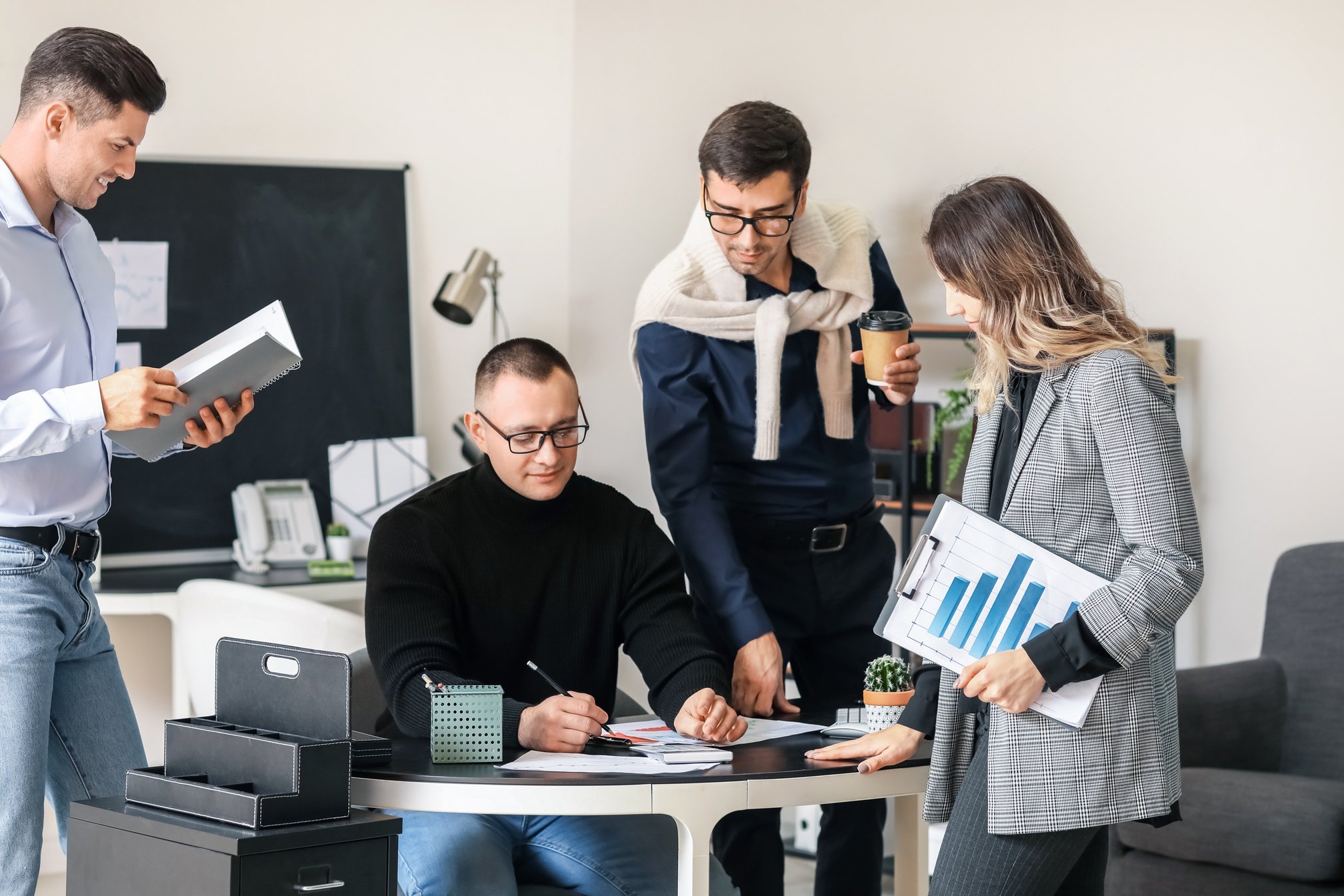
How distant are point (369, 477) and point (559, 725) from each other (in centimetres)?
262

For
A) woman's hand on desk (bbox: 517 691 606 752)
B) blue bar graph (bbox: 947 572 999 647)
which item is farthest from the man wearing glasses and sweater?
blue bar graph (bbox: 947 572 999 647)

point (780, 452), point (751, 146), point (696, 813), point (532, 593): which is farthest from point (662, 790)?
point (751, 146)

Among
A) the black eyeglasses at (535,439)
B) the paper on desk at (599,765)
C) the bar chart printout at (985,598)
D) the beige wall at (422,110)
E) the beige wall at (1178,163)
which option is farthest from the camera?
the beige wall at (422,110)

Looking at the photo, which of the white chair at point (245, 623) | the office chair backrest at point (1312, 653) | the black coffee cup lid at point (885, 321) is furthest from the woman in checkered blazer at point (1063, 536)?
the white chair at point (245, 623)

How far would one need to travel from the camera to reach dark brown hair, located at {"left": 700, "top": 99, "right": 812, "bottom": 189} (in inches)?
88.4

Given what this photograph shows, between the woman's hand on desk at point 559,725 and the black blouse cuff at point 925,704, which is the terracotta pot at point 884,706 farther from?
the woman's hand on desk at point 559,725

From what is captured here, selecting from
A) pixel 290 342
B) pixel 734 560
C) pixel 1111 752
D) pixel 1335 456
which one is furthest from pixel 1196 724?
pixel 290 342

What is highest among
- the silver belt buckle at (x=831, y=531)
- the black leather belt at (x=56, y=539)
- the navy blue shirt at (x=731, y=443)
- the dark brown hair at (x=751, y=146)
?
the dark brown hair at (x=751, y=146)

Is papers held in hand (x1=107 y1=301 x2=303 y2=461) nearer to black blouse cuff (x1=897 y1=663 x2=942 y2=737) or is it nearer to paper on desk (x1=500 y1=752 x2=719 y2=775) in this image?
paper on desk (x1=500 y1=752 x2=719 y2=775)

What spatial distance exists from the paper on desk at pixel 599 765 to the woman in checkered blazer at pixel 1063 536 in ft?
1.12

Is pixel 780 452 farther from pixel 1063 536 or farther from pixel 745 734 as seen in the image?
pixel 1063 536

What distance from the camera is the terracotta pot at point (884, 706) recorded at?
199 centimetres

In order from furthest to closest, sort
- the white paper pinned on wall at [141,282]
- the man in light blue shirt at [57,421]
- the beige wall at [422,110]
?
1. the beige wall at [422,110]
2. the white paper pinned on wall at [141,282]
3. the man in light blue shirt at [57,421]

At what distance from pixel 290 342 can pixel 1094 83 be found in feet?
8.54
